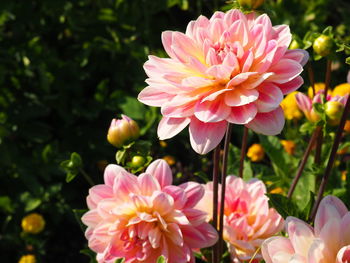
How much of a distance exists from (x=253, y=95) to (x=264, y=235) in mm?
455

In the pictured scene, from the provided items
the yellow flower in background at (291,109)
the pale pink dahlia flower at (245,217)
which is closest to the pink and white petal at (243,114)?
the pale pink dahlia flower at (245,217)

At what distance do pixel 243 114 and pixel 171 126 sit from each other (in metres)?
0.14

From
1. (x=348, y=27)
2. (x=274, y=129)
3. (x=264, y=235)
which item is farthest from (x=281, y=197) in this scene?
(x=348, y=27)

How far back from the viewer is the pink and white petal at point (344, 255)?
0.83m

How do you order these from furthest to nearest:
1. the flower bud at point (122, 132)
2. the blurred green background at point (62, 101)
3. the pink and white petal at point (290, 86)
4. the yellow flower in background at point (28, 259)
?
1. the blurred green background at point (62, 101)
2. the yellow flower in background at point (28, 259)
3. the flower bud at point (122, 132)
4. the pink and white petal at point (290, 86)

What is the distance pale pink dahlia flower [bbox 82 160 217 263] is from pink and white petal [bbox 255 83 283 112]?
0.25 m

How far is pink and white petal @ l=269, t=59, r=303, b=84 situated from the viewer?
916 mm

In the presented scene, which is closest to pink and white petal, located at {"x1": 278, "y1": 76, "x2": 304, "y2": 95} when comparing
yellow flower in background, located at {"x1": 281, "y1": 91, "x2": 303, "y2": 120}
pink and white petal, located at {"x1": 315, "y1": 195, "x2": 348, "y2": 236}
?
pink and white petal, located at {"x1": 315, "y1": 195, "x2": 348, "y2": 236}

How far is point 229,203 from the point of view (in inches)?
50.2

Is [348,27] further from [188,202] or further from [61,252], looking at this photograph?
[188,202]

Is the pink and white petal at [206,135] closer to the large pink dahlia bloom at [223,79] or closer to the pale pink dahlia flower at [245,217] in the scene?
the large pink dahlia bloom at [223,79]

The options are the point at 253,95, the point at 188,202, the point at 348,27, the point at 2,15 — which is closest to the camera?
the point at 253,95

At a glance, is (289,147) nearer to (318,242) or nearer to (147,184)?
(147,184)

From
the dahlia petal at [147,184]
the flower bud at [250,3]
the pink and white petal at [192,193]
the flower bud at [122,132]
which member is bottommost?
the pink and white petal at [192,193]
